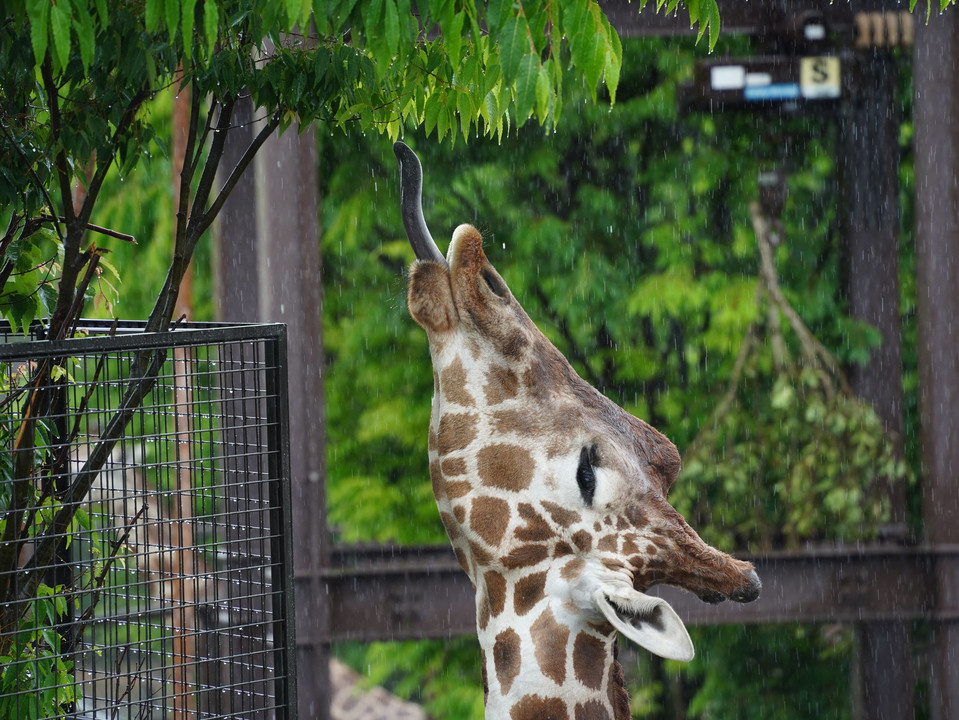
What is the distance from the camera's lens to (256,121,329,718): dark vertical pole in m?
4.82

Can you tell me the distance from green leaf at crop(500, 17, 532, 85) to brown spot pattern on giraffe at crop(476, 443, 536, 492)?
24.4 inches

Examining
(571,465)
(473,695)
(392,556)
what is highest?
(571,465)

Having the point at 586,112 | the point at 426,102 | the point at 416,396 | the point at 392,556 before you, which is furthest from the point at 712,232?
the point at 426,102

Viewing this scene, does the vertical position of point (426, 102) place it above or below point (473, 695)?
above

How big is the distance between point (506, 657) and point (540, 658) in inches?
2.5

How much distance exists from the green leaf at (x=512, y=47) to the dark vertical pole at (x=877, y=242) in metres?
5.03

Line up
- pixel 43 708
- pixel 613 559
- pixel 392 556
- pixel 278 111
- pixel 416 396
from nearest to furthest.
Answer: pixel 613 559
pixel 43 708
pixel 278 111
pixel 392 556
pixel 416 396

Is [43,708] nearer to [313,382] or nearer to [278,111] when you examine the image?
[278,111]

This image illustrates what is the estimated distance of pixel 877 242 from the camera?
21.1 ft

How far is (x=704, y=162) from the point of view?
7.24m

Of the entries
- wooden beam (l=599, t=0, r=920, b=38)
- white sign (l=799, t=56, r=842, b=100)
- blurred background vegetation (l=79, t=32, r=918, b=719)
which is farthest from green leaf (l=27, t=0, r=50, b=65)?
blurred background vegetation (l=79, t=32, r=918, b=719)

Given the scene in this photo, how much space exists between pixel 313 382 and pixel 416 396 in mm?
2527

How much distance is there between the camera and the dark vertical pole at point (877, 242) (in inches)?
251

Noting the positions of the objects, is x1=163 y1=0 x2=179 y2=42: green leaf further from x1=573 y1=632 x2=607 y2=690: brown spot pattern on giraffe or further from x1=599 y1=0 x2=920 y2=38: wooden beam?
x1=599 y1=0 x2=920 y2=38: wooden beam
